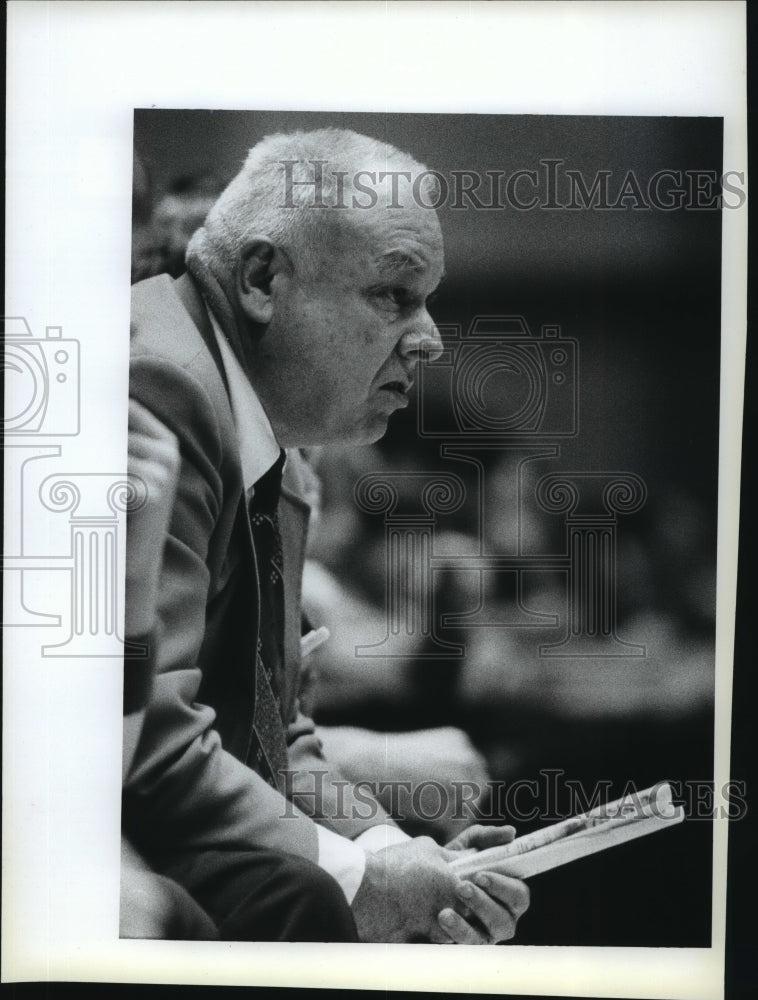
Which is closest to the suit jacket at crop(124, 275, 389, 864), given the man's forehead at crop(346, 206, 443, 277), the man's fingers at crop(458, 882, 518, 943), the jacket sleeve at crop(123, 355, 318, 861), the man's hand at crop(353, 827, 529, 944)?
the jacket sleeve at crop(123, 355, 318, 861)

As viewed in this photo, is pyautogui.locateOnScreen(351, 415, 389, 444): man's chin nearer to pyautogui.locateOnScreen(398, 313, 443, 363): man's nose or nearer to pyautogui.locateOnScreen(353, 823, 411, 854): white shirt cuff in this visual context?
pyautogui.locateOnScreen(398, 313, 443, 363): man's nose

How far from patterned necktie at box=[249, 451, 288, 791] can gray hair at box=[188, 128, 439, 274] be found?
0.48 m

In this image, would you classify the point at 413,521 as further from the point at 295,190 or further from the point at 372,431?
the point at 295,190

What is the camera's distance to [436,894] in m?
2.44

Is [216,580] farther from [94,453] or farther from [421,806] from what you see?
[421,806]

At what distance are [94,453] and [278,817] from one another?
2.90 feet

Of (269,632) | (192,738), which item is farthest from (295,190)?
(192,738)

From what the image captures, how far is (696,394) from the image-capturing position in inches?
96.6

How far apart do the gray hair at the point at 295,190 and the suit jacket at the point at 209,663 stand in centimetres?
14

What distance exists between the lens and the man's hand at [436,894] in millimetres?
2436

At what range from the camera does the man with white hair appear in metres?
2.43

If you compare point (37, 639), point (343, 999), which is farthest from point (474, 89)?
point (343, 999)

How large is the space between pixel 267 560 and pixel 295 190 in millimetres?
803

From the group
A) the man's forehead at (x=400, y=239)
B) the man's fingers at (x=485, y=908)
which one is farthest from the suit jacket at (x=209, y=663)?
the man's forehead at (x=400, y=239)
